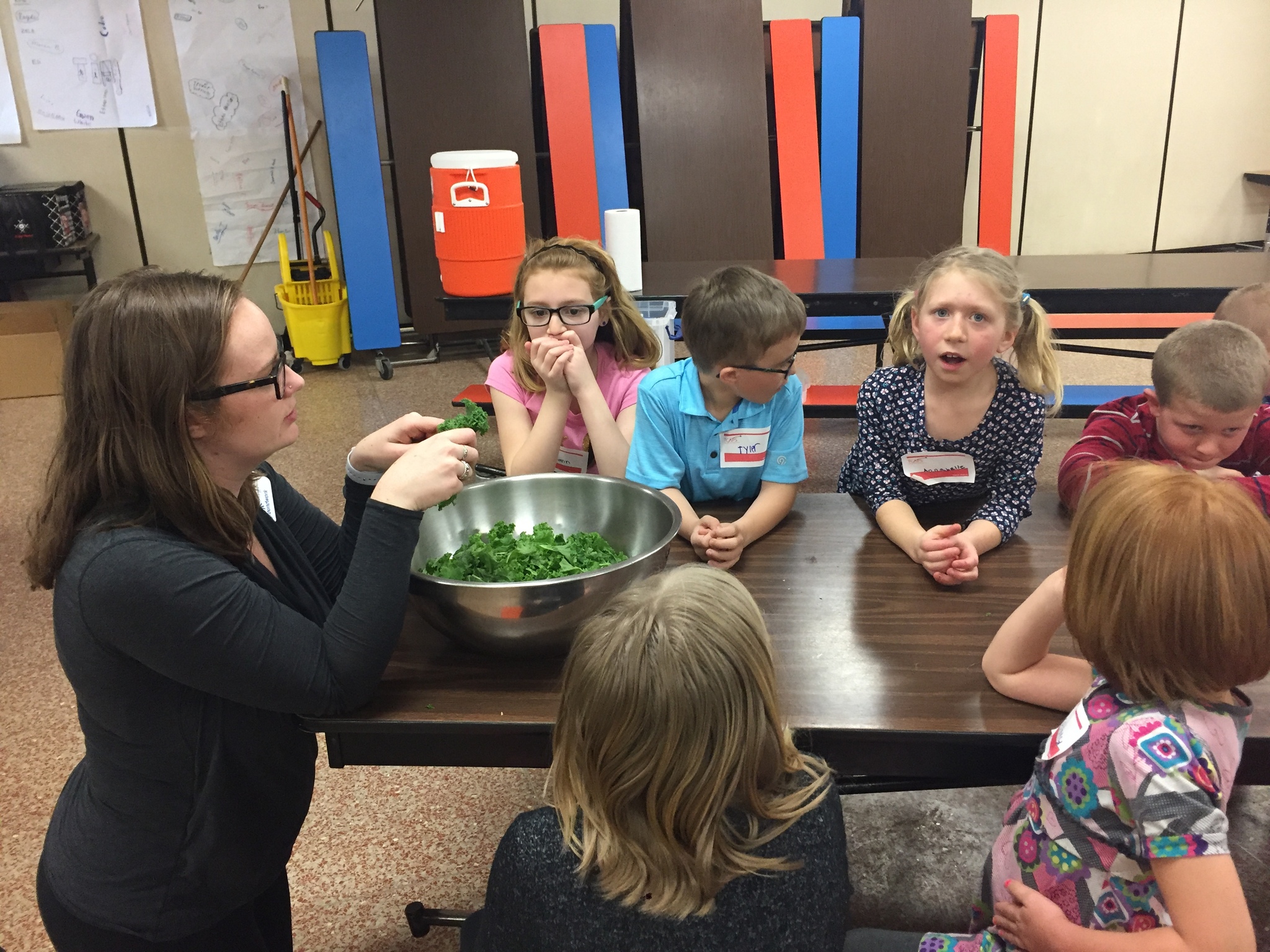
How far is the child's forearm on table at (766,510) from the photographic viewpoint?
62.6 inches

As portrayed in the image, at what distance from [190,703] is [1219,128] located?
7.69m

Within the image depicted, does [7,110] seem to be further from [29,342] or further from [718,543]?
[718,543]

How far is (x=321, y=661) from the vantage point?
1.10m

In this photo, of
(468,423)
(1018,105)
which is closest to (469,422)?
(468,423)

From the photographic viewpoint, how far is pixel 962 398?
1867 mm

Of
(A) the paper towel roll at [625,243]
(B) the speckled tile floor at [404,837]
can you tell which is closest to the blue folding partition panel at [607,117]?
(A) the paper towel roll at [625,243]

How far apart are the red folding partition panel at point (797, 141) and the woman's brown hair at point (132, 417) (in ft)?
15.0

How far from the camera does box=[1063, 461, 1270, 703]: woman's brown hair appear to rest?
36.6 inches

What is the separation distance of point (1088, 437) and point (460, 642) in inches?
48.9

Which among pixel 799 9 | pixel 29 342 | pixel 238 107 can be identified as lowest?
pixel 29 342

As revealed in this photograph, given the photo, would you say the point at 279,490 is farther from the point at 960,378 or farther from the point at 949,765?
the point at 960,378

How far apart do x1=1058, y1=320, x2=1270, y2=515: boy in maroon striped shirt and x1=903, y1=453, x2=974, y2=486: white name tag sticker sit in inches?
6.5

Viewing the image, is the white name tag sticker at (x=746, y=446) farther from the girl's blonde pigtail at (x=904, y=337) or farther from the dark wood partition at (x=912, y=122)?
the dark wood partition at (x=912, y=122)

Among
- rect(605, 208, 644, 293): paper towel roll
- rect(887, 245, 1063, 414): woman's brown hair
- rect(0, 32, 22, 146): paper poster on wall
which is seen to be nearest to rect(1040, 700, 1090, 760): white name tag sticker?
rect(887, 245, 1063, 414): woman's brown hair
